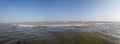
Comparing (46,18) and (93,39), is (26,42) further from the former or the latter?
(46,18)

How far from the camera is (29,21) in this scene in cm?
887

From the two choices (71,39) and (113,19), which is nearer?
(71,39)

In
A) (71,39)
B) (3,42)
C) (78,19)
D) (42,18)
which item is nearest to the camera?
(3,42)

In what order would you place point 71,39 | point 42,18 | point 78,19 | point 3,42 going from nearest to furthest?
point 3,42
point 71,39
point 42,18
point 78,19

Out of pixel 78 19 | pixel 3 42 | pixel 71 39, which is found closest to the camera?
pixel 3 42

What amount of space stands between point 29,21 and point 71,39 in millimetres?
5062

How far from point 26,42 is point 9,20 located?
5.14 m

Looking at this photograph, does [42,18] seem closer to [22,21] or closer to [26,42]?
[22,21]

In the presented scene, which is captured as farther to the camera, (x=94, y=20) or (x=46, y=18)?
(x=94, y=20)

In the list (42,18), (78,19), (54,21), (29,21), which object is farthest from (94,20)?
(29,21)

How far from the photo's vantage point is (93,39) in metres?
4.34

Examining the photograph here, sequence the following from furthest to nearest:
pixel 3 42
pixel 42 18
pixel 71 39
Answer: pixel 42 18
pixel 71 39
pixel 3 42

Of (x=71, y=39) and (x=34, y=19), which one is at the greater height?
(x=34, y=19)

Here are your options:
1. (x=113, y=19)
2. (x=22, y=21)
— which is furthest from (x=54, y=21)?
(x=113, y=19)
